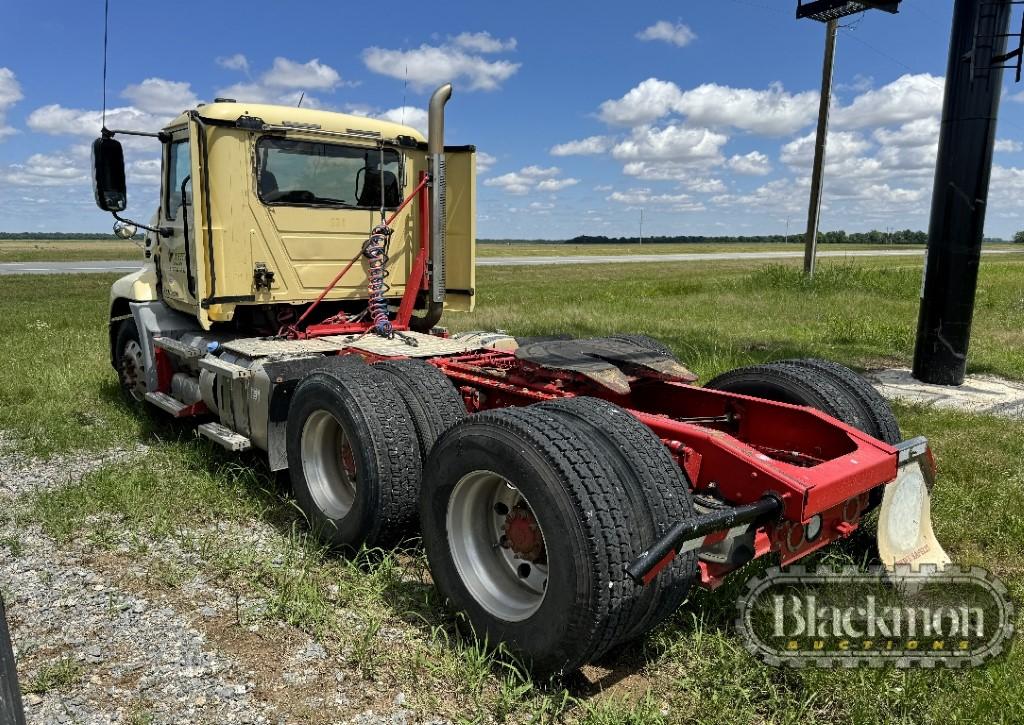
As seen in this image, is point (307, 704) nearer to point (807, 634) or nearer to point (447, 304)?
point (807, 634)

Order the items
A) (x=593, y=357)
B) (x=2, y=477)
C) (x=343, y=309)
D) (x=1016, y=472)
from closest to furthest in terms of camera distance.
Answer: (x=593, y=357) < (x=1016, y=472) < (x=2, y=477) < (x=343, y=309)

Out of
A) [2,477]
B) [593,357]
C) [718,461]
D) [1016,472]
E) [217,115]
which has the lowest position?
[2,477]

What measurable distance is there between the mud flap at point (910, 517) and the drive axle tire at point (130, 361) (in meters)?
5.71

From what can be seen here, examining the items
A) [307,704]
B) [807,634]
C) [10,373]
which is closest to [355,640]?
[307,704]

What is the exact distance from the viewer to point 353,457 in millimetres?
3719

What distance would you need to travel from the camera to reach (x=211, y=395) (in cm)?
517

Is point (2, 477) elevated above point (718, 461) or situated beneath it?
situated beneath

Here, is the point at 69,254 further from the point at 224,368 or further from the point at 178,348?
the point at 224,368

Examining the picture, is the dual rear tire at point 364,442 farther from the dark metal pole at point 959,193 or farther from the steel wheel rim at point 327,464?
the dark metal pole at point 959,193

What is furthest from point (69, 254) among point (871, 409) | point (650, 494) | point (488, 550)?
point (650, 494)

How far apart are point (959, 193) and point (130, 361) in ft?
27.9

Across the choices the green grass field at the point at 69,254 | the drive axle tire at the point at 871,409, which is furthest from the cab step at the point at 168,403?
the green grass field at the point at 69,254

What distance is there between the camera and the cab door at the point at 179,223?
17.8ft

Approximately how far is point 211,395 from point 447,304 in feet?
6.93
